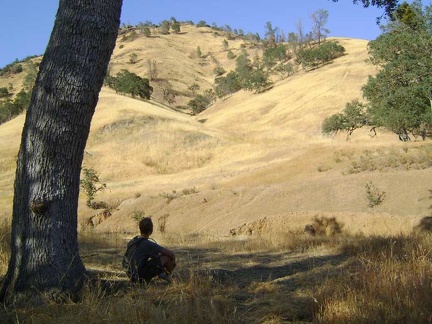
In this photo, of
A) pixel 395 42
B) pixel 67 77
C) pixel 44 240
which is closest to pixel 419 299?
pixel 44 240

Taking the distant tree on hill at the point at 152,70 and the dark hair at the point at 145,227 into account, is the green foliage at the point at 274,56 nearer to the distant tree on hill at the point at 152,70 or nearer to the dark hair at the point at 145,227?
the distant tree on hill at the point at 152,70

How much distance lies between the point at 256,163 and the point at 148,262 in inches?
1170

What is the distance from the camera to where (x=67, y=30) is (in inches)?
162

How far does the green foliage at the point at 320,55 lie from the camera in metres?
74.1

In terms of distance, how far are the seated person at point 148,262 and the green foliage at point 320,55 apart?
72644mm

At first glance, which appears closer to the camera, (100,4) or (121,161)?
(100,4)

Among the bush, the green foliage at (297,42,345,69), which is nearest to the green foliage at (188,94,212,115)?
the bush

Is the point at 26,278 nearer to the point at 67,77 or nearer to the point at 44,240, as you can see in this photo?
the point at 44,240

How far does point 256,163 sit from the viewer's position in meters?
34.4

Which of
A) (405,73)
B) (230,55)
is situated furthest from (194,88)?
(405,73)

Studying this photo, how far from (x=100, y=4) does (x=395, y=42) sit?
20.9m

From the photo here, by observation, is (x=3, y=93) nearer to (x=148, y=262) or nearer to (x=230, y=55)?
(x=230, y=55)

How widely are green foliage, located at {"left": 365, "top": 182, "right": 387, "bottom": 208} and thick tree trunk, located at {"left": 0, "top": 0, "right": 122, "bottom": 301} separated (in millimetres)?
12324

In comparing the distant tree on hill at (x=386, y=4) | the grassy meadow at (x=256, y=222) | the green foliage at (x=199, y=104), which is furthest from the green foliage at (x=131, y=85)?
the distant tree on hill at (x=386, y=4)
